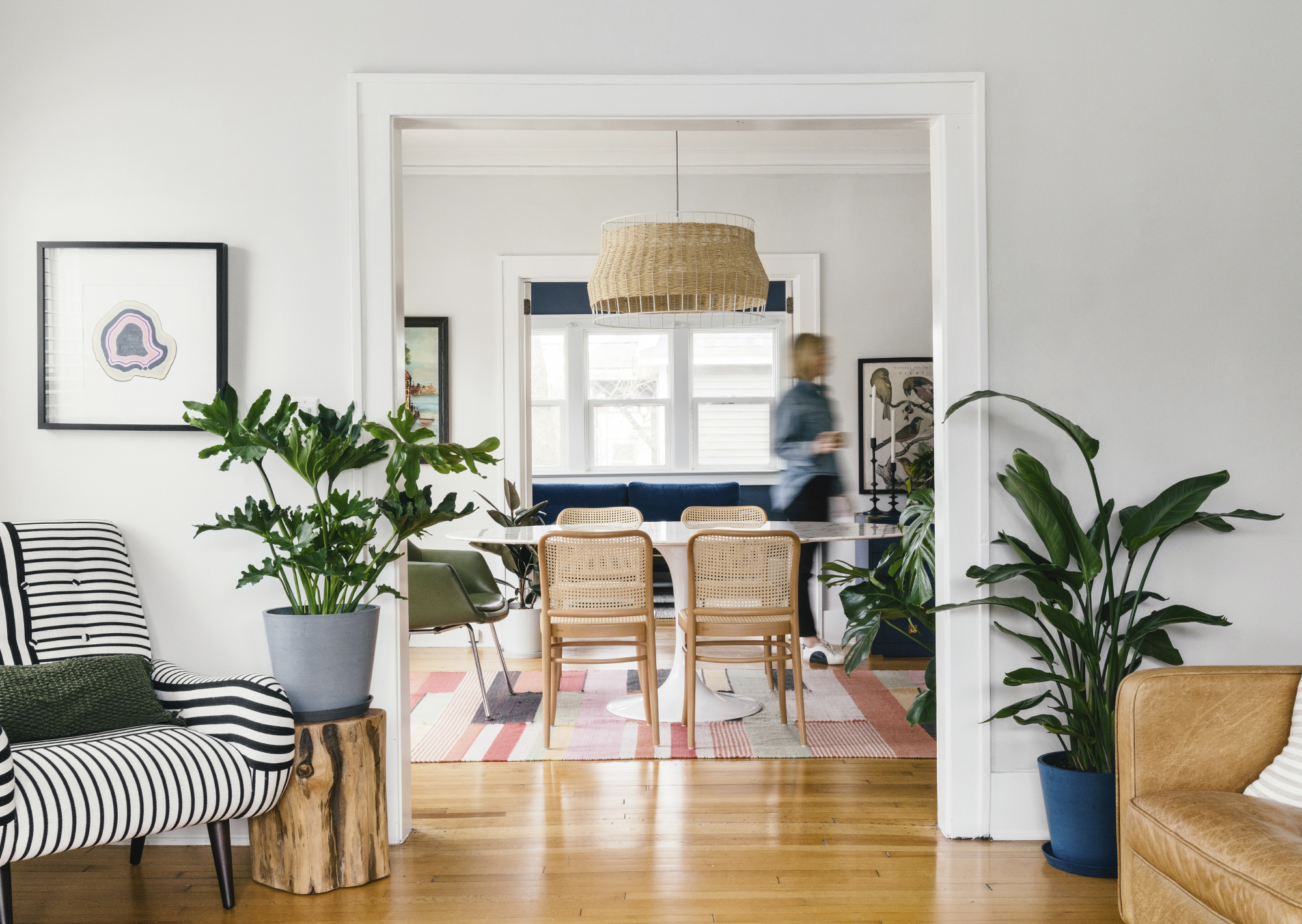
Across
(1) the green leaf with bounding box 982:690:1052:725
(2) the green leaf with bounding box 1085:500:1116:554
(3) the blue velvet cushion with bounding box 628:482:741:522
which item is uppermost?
(2) the green leaf with bounding box 1085:500:1116:554

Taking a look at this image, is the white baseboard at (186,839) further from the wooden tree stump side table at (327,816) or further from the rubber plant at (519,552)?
the rubber plant at (519,552)

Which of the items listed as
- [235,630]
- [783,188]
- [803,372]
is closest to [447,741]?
[235,630]

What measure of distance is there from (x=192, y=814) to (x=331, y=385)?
3.78ft

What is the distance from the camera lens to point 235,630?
104 inches

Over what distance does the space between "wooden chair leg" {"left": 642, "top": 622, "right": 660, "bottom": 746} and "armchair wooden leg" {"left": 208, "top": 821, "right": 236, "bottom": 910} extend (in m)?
1.62

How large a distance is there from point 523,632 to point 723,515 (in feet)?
4.54

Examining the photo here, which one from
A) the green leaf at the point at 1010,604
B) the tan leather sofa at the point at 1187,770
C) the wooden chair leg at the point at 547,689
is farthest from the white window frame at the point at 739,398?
the tan leather sofa at the point at 1187,770

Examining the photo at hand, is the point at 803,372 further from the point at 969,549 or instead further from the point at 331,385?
the point at 331,385

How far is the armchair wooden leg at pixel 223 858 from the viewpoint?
2.23 m

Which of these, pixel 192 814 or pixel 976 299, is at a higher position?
pixel 976 299

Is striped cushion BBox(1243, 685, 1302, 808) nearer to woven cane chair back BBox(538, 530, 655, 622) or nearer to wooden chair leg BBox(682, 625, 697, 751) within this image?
wooden chair leg BBox(682, 625, 697, 751)

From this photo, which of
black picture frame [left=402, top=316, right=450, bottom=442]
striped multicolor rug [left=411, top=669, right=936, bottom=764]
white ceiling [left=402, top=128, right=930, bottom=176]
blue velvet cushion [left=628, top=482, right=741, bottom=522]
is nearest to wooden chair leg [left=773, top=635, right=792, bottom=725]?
striped multicolor rug [left=411, top=669, right=936, bottom=764]

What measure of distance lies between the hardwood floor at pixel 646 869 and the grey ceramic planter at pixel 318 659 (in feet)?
1.55

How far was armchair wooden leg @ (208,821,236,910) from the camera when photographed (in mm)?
2234
